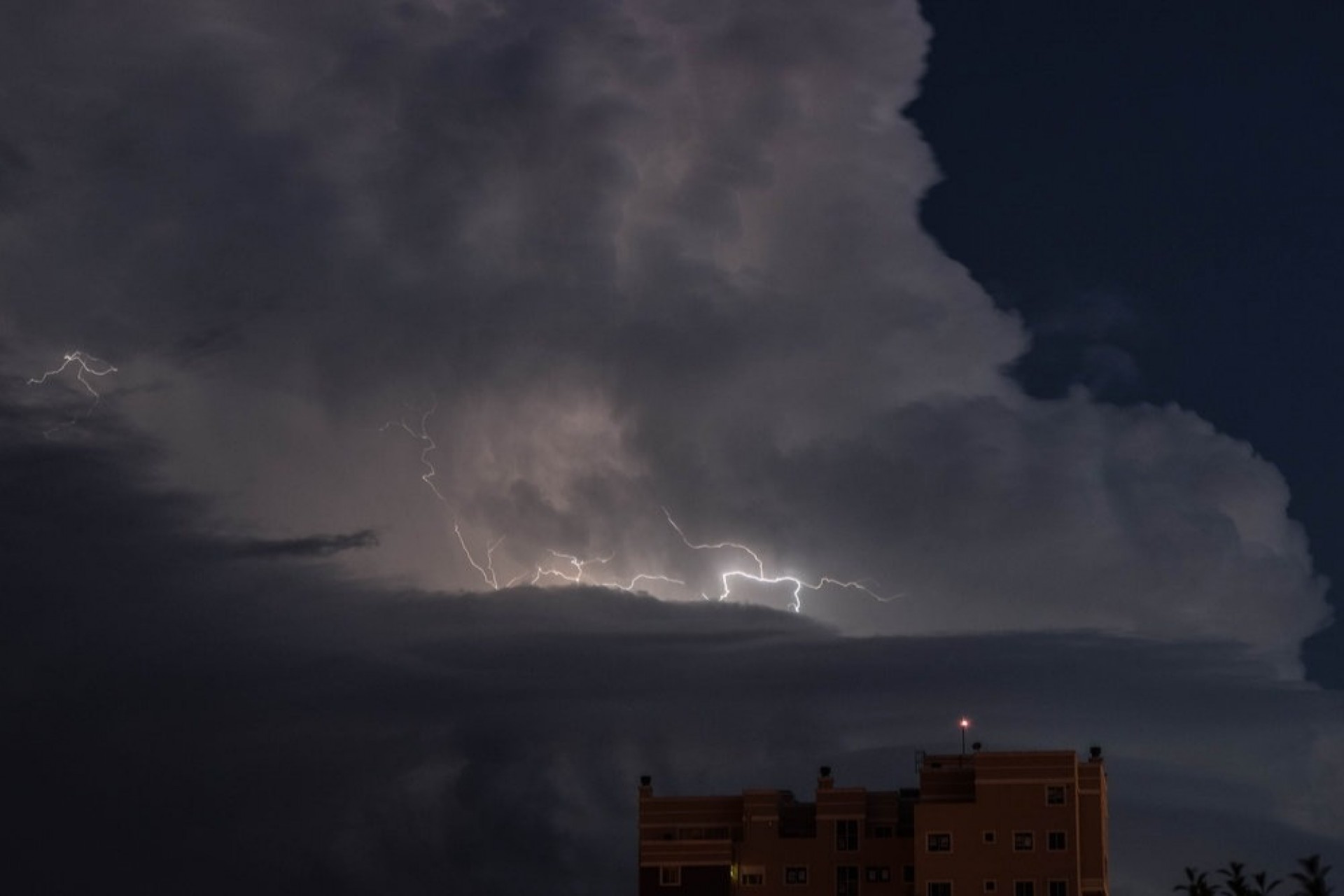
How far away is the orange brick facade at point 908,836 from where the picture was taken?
311 ft

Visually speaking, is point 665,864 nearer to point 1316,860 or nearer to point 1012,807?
point 1012,807

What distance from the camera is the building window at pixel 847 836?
326ft

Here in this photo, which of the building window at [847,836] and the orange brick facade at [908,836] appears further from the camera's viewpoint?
the building window at [847,836]

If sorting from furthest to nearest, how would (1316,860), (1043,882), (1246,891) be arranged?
(1043,882), (1246,891), (1316,860)

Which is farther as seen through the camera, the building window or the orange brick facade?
the building window

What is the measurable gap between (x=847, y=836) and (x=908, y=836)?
272cm

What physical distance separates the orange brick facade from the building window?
0.04 m

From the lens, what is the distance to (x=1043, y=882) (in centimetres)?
9450

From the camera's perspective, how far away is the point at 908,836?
328 feet

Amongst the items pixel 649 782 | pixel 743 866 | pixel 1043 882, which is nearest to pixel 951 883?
pixel 1043 882

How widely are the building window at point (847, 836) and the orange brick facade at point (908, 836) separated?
0.14ft

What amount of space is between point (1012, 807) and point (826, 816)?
356 inches

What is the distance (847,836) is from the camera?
9969cm

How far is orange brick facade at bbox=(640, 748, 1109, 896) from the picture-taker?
94875 mm
